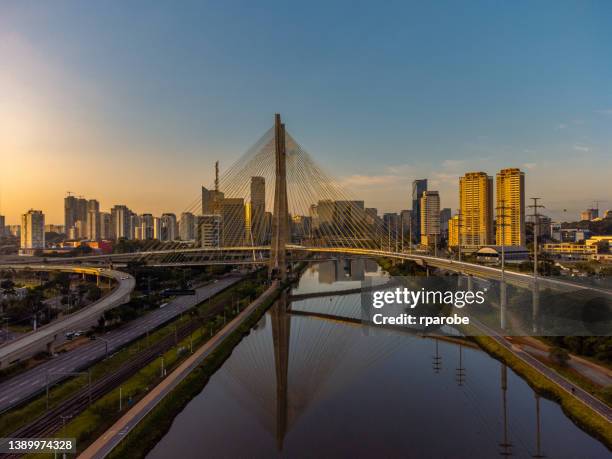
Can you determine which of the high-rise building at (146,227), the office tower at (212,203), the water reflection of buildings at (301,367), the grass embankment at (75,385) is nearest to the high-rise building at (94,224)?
the high-rise building at (146,227)

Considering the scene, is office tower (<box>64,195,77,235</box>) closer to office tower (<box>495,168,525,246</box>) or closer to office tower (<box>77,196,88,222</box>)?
office tower (<box>77,196,88,222</box>)

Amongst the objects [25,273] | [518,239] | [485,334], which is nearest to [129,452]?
[485,334]

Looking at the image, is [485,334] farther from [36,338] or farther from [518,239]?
[518,239]

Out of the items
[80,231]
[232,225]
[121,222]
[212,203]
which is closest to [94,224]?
[80,231]

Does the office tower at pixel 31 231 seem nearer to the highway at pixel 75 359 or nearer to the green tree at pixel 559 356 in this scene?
the highway at pixel 75 359

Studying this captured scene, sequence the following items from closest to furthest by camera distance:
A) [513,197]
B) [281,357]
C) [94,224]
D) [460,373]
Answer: [460,373]
[281,357]
[513,197]
[94,224]

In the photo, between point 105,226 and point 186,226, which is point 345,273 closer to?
point 186,226
